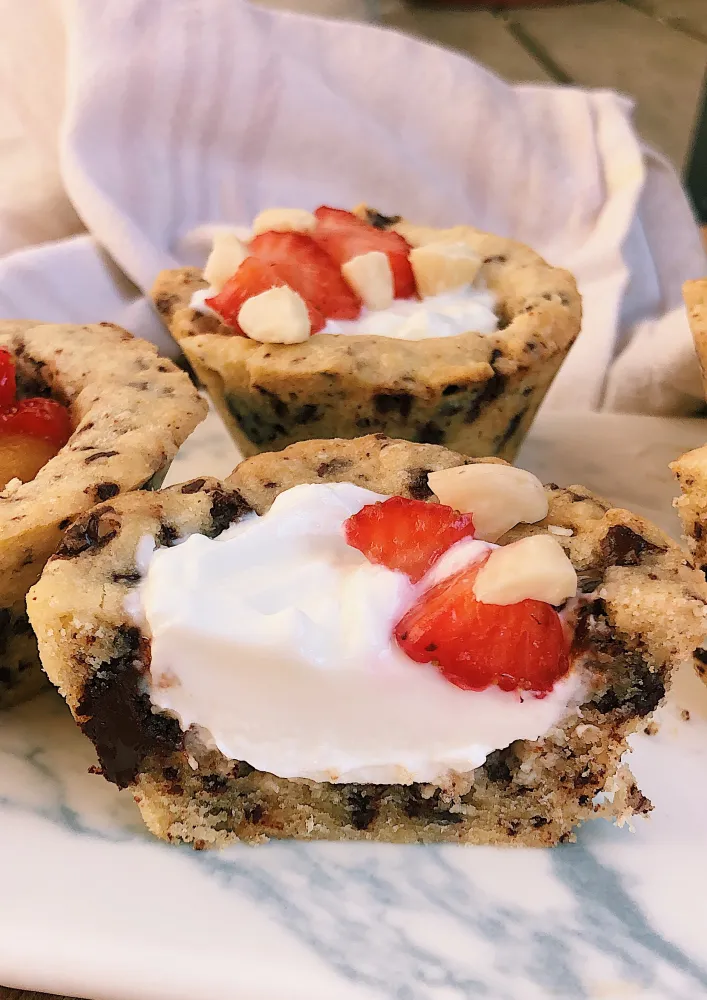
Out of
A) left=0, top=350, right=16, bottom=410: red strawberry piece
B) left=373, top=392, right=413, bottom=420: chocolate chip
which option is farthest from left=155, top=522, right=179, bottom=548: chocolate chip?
left=373, top=392, right=413, bottom=420: chocolate chip

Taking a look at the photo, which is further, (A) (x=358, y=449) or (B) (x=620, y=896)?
(A) (x=358, y=449)

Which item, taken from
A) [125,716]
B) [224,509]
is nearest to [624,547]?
[224,509]

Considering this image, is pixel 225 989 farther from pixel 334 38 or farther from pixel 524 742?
pixel 334 38

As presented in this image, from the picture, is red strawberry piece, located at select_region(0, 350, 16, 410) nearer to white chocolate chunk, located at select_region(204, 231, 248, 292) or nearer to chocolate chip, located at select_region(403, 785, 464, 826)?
white chocolate chunk, located at select_region(204, 231, 248, 292)

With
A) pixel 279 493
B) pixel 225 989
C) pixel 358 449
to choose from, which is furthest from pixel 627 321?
pixel 225 989

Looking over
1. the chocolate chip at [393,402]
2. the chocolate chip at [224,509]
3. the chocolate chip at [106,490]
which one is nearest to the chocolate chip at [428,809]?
the chocolate chip at [224,509]

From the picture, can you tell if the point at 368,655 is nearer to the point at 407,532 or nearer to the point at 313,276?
the point at 407,532

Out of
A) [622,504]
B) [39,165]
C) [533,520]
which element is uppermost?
[533,520]
